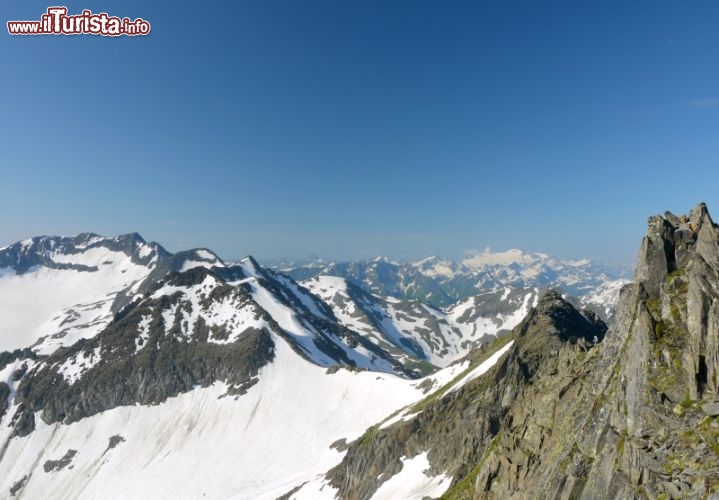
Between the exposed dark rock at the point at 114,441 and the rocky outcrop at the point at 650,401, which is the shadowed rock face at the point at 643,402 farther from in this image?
the exposed dark rock at the point at 114,441

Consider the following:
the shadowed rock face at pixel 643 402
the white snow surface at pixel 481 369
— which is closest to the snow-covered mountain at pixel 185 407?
the white snow surface at pixel 481 369

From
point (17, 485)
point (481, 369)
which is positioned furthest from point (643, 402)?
point (17, 485)

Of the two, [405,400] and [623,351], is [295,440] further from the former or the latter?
[623,351]

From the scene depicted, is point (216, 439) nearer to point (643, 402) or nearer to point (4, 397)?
point (4, 397)

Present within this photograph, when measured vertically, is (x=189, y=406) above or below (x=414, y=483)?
below

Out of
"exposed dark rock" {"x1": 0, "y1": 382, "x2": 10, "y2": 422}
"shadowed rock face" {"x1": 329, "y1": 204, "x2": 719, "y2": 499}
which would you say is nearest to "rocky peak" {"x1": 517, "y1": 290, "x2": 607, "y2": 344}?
"shadowed rock face" {"x1": 329, "y1": 204, "x2": 719, "y2": 499}

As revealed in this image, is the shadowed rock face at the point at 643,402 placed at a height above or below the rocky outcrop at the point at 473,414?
above

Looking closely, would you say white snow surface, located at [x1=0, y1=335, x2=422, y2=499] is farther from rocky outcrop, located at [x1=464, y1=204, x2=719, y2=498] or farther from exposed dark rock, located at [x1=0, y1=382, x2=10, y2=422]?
rocky outcrop, located at [x1=464, y1=204, x2=719, y2=498]

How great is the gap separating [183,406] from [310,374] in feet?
164

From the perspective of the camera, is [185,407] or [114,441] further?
[185,407]

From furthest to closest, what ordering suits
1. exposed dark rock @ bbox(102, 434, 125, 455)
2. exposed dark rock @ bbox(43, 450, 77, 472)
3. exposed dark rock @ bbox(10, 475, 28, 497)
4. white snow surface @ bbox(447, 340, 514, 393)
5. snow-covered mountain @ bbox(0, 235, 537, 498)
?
exposed dark rock @ bbox(102, 434, 125, 455) → exposed dark rock @ bbox(43, 450, 77, 472) → exposed dark rock @ bbox(10, 475, 28, 497) → snow-covered mountain @ bbox(0, 235, 537, 498) → white snow surface @ bbox(447, 340, 514, 393)

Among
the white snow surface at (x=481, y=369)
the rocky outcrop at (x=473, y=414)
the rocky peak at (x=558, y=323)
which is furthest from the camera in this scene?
the white snow surface at (x=481, y=369)

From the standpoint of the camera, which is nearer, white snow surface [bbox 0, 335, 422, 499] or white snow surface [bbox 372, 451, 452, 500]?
white snow surface [bbox 372, 451, 452, 500]

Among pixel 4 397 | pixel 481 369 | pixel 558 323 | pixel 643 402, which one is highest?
pixel 643 402
